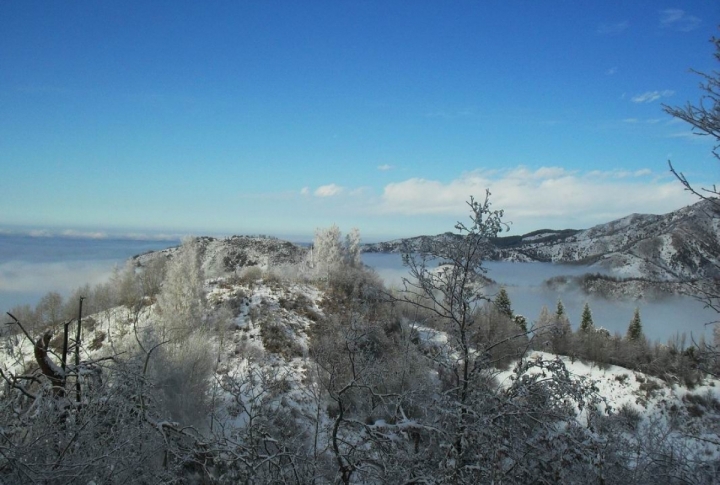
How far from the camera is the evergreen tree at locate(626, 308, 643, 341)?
48.5 m

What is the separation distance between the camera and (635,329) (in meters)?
49.8

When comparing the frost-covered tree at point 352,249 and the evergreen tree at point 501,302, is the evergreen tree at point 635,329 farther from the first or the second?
the frost-covered tree at point 352,249

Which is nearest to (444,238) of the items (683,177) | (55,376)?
(683,177)

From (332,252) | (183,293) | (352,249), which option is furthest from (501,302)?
(352,249)

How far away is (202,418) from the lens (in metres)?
12.2

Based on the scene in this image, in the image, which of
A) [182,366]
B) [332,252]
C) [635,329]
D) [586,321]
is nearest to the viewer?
[182,366]

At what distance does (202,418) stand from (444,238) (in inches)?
454

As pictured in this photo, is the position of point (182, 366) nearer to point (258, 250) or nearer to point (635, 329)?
→ point (258, 250)

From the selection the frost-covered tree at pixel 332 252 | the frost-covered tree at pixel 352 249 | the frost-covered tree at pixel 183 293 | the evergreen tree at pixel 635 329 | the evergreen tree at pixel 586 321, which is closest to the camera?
the frost-covered tree at pixel 183 293

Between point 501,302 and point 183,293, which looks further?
point 183,293

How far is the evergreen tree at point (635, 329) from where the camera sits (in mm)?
48531

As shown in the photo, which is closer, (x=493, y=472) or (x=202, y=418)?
(x=493, y=472)

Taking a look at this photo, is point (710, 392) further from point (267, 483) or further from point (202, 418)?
point (267, 483)

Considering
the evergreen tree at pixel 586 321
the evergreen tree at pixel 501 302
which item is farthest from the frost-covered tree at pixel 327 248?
the evergreen tree at pixel 586 321
